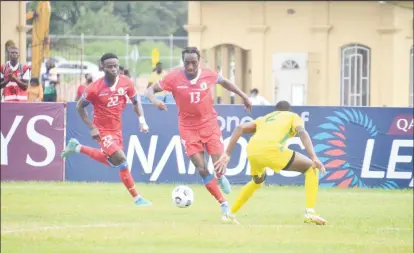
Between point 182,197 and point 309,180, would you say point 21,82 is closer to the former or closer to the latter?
point 182,197

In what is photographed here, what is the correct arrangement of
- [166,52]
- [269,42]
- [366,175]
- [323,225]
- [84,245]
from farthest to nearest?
[166,52], [269,42], [366,175], [323,225], [84,245]

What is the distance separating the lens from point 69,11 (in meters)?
76.4

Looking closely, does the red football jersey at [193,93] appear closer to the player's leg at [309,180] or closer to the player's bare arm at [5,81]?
the player's leg at [309,180]

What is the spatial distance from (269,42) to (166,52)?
2960 centimetres

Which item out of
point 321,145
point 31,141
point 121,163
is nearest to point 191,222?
point 121,163

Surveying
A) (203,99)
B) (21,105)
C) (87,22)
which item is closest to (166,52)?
(87,22)

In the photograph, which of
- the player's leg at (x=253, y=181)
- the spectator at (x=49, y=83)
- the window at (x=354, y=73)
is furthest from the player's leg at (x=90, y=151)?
the window at (x=354, y=73)

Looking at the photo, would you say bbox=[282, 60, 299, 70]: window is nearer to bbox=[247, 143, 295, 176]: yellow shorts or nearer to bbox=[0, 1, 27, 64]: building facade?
bbox=[0, 1, 27, 64]: building facade

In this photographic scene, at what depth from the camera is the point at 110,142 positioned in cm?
1977

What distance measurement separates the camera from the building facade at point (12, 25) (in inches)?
1660

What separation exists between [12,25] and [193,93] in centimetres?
2557

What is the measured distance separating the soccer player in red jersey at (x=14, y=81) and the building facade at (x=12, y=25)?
15.3m

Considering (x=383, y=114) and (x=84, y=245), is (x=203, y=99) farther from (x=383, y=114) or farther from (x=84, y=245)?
(x=383, y=114)

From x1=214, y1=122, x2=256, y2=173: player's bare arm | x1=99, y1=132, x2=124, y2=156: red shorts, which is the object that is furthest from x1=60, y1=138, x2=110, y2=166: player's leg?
x1=214, y1=122, x2=256, y2=173: player's bare arm
